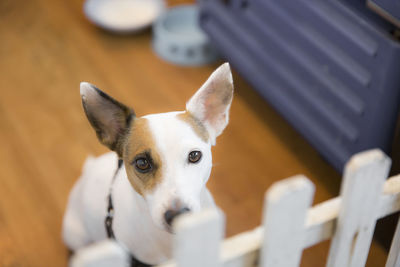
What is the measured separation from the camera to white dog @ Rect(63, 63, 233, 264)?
3.52 feet

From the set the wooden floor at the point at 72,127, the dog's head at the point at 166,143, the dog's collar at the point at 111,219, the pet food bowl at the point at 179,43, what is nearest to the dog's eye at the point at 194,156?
the dog's head at the point at 166,143

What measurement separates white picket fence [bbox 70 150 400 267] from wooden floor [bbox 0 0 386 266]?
25.7 inches

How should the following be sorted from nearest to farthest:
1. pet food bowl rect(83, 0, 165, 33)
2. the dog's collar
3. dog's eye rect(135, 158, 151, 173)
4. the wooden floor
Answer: dog's eye rect(135, 158, 151, 173), the dog's collar, the wooden floor, pet food bowl rect(83, 0, 165, 33)

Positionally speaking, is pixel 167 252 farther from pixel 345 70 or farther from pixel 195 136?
pixel 345 70

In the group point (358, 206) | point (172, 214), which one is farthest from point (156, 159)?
point (358, 206)

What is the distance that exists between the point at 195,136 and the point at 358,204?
0.44m

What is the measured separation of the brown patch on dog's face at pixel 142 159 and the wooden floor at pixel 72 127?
46 cm

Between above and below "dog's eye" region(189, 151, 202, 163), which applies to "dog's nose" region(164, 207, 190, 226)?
below

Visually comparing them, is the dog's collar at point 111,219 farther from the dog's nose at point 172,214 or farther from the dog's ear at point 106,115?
the dog's nose at point 172,214

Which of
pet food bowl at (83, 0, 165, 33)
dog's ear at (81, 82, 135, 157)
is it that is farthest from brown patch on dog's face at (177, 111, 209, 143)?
pet food bowl at (83, 0, 165, 33)

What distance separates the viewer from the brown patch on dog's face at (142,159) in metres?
1.10

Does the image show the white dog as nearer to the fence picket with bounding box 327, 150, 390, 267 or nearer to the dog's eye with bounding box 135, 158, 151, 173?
the dog's eye with bounding box 135, 158, 151, 173

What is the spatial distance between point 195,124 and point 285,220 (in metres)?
0.46

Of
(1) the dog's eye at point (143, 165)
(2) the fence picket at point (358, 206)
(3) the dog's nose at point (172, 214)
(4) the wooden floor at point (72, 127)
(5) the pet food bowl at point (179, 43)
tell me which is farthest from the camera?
(5) the pet food bowl at point (179, 43)
